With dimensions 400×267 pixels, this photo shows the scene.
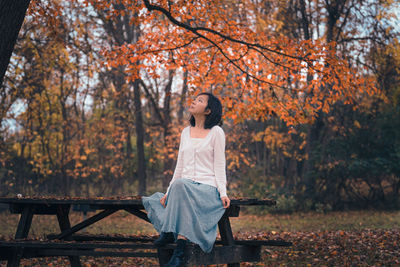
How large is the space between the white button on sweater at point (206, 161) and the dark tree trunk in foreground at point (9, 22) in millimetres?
2432

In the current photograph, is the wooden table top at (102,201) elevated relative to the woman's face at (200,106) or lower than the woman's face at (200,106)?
lower

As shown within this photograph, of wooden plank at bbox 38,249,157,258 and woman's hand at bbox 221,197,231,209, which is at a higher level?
woman's hand at bbox 221,197,231,209

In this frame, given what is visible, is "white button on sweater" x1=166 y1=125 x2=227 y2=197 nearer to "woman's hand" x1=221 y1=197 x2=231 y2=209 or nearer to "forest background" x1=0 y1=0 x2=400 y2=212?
"woman's hand" x1=221 y1=197 x2=231 y2=209

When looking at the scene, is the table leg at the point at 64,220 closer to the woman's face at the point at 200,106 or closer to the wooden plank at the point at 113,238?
the wooden plank at the point at 113,238

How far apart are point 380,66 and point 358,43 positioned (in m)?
1.08

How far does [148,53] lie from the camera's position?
9.13 meters

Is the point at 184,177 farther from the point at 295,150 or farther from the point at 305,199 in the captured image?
the point at 295,150

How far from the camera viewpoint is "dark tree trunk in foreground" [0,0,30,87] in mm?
5480

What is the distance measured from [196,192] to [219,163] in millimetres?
479

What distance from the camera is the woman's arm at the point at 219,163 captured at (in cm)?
475

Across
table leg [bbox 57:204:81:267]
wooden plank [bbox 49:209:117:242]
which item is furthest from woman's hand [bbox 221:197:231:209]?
table leg [bbox 57:204:81:267]

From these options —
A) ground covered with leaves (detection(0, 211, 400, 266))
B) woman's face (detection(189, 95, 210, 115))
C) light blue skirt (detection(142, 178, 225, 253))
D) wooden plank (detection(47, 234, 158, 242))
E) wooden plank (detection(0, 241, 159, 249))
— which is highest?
woman's face (detection(189, 95, 210, 115))

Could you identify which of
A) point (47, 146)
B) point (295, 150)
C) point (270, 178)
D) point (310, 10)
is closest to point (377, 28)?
point (310, 10)

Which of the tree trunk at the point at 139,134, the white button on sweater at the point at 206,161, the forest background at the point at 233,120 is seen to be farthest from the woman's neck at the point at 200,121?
the tree trunk at the point at 139,134
